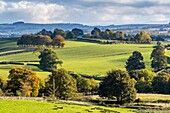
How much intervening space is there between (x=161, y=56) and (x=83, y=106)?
70.6m

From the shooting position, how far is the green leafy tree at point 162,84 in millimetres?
79812

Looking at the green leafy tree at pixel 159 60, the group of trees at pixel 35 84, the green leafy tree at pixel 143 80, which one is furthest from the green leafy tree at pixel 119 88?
the green leafy tree at pixel 159 60

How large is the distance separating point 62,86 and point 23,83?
737cm

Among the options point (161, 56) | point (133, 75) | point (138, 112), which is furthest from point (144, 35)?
point (138, 112)

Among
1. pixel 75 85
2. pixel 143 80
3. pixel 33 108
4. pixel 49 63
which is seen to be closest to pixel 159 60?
pixel 143 80

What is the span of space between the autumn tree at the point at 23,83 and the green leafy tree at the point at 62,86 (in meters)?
3.27

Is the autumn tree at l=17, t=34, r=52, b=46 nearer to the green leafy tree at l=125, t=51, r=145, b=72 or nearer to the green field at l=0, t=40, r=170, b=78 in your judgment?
the green field at l=0, t=40, r=170, b=78

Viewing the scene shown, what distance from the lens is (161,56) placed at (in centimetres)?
11575

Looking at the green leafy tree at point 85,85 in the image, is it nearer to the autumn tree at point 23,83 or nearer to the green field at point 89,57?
the autumn tree at point 23,83

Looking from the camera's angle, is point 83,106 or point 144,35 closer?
point 83,106

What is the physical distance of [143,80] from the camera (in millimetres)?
82812

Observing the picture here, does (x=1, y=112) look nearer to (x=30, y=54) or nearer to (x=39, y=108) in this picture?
(x=39, y=108)

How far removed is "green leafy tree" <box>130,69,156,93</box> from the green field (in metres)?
17.3

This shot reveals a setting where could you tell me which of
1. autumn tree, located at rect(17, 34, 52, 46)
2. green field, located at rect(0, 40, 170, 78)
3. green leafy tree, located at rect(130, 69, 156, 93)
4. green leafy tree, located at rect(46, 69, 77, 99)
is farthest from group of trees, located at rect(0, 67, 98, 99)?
autumn tree, located at rect(17, 34, 52, 46)
